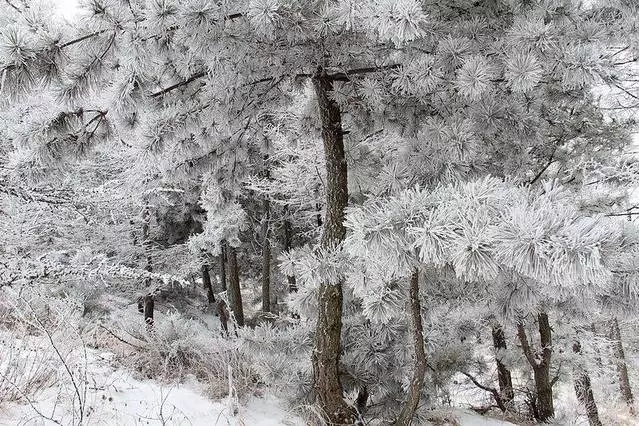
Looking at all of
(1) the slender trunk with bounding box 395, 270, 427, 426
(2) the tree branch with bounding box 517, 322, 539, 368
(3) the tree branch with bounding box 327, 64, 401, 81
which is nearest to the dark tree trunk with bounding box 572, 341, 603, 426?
(2) the tree branch with bounding box 517, 322, 539, 368

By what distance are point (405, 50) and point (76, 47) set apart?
2.04 metres

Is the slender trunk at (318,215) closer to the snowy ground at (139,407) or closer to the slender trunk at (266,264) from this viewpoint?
the slender trunk at (266,264)

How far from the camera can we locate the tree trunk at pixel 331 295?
11.1ft

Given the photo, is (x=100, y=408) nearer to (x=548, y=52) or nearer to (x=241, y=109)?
(x=241, y=109)

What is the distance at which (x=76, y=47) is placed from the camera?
2590 millimetres

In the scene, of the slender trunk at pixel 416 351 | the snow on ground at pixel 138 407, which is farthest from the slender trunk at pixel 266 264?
the slender trunk at pixel 416 351

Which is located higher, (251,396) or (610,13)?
(610,13)

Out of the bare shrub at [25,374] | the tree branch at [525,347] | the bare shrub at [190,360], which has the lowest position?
the tree branch at [525,347]

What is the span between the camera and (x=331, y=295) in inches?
136

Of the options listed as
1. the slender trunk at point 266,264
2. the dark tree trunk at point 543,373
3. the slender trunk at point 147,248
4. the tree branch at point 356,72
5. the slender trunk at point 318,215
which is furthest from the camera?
the slender trunk at point 266,264

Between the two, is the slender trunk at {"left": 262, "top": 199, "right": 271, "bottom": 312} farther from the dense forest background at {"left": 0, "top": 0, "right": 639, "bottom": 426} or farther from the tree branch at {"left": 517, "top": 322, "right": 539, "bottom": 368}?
the tree branch at {"left": 517, "top": 322, "right": 539, "bottom": 368}

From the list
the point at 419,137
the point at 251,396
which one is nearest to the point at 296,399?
the point at 251,396

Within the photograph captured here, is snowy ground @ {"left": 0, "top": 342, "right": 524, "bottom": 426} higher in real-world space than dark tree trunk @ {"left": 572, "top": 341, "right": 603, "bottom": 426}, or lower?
higher

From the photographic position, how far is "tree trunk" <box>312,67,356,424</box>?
11.1 feet
